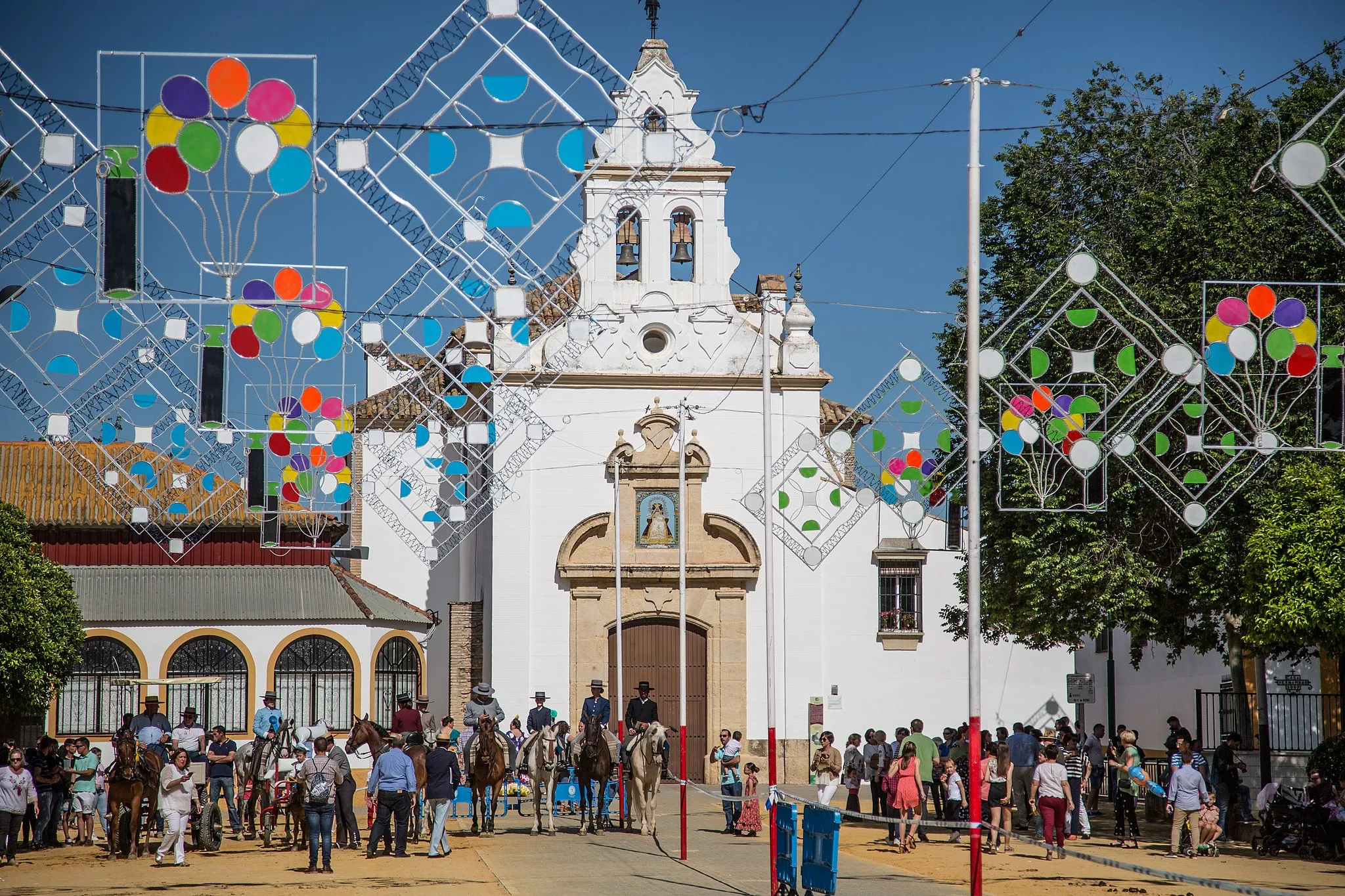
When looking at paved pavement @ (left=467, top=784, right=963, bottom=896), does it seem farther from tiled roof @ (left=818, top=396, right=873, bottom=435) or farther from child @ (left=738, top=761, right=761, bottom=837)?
tiled roof @ (left=818, top=396, right=873, bottom=435)

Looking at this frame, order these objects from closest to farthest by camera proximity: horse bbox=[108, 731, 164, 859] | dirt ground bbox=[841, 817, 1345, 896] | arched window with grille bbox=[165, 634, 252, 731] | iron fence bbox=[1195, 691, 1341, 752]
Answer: dirt ground bbox=[841, 817, 1345, 896] → horse bbox=[108, 731, 164, 859] → iron fence bbox=[1195, 691, 1341, 752] → arched window with grille bbox=[165, 634, 252, 731]

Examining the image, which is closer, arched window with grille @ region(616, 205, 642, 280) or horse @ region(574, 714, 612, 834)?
horse @ region(574, 714, 612, 834)

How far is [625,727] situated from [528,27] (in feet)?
45.8

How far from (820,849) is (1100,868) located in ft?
20.9

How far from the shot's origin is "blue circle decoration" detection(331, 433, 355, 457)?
26406 mm

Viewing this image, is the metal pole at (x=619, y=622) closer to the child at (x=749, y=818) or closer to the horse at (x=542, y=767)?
the horse at (x=542, y=767)

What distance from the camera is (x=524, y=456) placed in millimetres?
35344

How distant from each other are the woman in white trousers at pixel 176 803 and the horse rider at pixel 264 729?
2318 mm

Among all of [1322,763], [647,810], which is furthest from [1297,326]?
[647,810]

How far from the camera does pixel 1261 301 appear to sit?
17.4 m

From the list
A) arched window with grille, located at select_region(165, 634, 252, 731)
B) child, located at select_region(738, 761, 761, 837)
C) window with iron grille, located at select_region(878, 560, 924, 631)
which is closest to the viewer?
child, located at select_region(738, 761, 761, 837)

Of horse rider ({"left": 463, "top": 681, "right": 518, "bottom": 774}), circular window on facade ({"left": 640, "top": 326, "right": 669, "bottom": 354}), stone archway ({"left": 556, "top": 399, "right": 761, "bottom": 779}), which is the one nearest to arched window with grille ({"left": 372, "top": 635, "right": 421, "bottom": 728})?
stone archway ({"left": 556, "top": 399, "right": 761, "bottom": 779})

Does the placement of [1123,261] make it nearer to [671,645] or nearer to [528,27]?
[528,27]

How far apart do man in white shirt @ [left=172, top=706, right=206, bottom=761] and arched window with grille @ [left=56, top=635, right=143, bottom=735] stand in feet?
54.6
